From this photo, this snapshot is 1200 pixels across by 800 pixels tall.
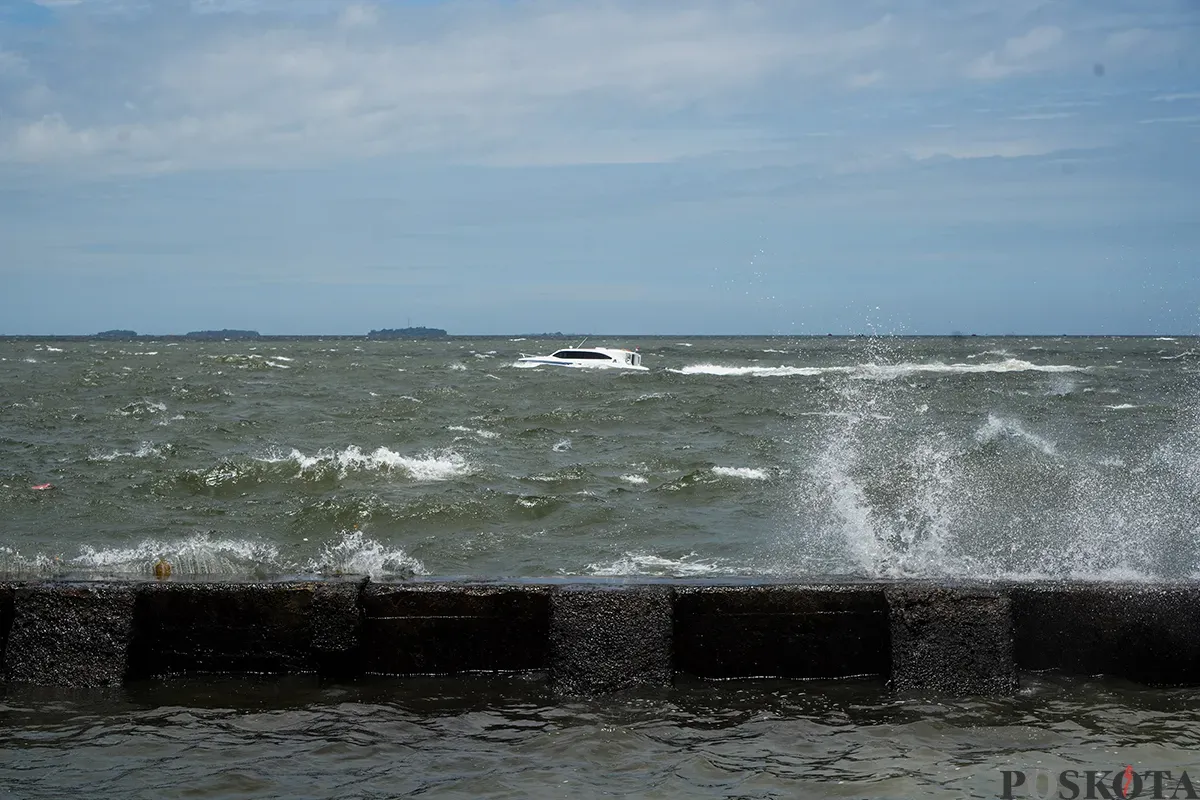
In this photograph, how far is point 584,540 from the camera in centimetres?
1114

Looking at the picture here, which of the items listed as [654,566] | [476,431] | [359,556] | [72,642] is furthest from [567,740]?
[476,431]

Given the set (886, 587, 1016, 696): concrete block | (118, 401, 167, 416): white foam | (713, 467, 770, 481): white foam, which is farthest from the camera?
(118, 401, 167, 416): white foam

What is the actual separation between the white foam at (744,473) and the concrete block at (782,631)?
9072 millimetres

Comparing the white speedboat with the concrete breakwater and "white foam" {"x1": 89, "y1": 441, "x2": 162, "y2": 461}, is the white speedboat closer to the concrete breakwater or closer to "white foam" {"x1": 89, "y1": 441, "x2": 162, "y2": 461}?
"white foam" {"x1": 89, "y1": 441, "x2": 162, "y2": 461}

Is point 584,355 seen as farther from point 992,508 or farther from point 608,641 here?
point 608,641

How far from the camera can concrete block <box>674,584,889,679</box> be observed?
18.1ft

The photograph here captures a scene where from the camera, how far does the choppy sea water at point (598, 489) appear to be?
32.5ft

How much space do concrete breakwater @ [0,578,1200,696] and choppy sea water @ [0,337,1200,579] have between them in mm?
821

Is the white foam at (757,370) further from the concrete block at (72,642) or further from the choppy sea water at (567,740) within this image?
the concrete block at (72,642)

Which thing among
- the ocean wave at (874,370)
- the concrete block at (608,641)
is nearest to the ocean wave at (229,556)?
the concrete block at (608,641)

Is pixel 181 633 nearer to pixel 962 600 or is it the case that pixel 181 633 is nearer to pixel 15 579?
pixel 15 579

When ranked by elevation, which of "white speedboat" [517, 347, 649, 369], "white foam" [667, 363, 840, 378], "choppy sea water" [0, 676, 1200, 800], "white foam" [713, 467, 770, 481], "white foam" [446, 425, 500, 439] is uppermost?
"white speedboat" [517, 347, 649, 369]

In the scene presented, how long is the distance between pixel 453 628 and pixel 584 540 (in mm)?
5572

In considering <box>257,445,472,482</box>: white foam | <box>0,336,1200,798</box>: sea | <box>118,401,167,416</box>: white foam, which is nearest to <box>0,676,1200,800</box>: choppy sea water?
<box>0,336,1200,798</box>: sea
